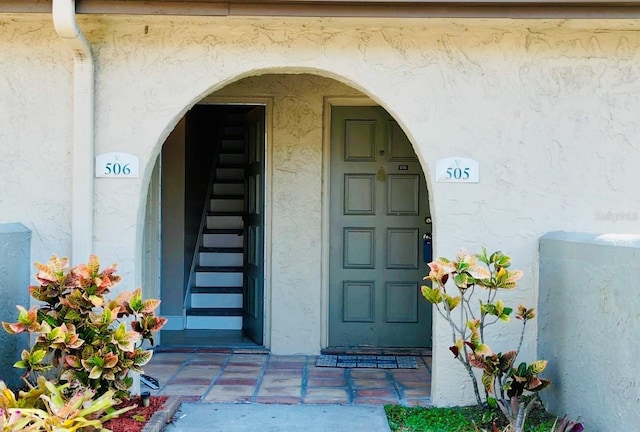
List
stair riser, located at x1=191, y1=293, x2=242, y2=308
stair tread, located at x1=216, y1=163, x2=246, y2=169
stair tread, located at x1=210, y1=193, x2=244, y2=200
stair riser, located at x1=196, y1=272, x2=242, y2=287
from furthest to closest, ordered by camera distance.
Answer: stair tread, located at x1=216, y1=163, x2=246, y2=169, stair tread, located at x1=210, y1=193, x2=244, y2=200, stair riser, located at x1=196, y1=272, x2=242, y2=287, stair riser, located at x1=191, y1=293, x2=242, y2=308

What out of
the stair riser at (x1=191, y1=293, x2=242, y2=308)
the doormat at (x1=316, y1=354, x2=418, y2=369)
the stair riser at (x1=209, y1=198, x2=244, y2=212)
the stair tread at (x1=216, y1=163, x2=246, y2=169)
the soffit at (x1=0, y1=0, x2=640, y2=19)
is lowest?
the doormat at (x1=316, y1=354, x2=418, y2=369)

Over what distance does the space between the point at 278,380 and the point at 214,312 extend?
7.11 feet

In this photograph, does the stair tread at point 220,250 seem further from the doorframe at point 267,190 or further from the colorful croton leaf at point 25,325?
the colorful croton leaf at point 25,325

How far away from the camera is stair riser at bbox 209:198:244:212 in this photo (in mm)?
8688

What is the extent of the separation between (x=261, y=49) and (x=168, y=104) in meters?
0.79

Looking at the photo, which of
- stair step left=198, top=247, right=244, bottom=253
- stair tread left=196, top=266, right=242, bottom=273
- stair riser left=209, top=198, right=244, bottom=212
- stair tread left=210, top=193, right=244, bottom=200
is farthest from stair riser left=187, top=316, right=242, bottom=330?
stair tread left=210, top=193, right=244, bottom=200

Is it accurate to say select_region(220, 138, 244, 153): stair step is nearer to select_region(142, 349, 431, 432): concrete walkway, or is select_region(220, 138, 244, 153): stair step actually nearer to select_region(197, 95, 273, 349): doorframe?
select_region(197, 95, 273, 349): doorframe

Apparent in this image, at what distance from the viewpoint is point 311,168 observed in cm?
618

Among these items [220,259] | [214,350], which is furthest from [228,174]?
[214,350]

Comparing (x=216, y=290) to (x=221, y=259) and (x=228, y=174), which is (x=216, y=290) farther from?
(x=228, y=174)

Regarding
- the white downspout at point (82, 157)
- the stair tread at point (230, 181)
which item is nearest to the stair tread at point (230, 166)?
the stair tread at point (230, 181)

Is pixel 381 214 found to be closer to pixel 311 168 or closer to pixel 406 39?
pixel 311 168

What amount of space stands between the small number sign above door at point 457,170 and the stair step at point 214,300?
3624 millimetres

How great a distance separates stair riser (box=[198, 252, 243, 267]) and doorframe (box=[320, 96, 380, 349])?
6.76 ft
